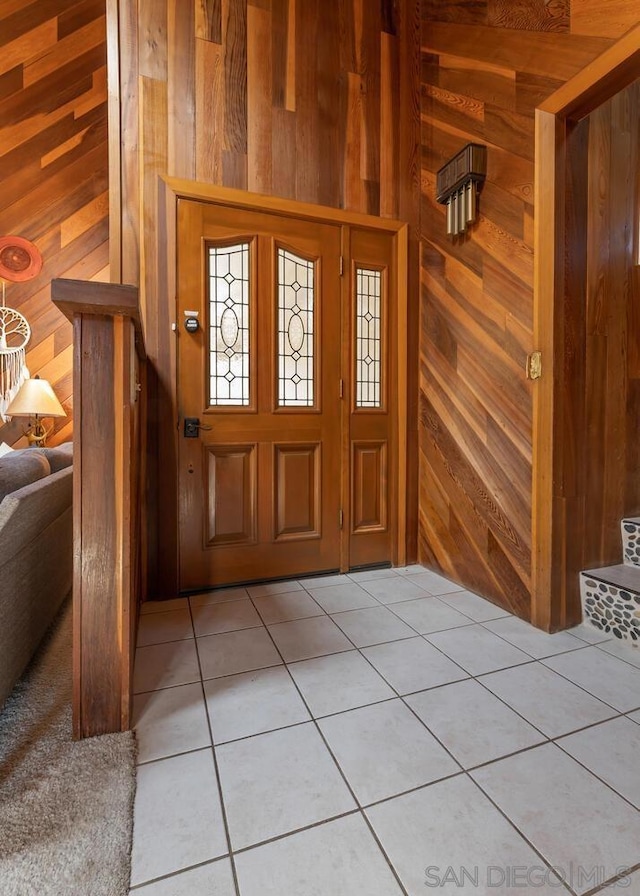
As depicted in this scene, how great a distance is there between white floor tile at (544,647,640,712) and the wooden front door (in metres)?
1.23

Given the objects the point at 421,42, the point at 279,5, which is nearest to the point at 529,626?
the point at 421,42

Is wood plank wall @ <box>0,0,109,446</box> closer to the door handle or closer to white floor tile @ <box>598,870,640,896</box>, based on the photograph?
the door handle

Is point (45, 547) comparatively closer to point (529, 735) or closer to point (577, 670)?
point (529, 735)

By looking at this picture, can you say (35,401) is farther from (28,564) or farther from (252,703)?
(252,703)

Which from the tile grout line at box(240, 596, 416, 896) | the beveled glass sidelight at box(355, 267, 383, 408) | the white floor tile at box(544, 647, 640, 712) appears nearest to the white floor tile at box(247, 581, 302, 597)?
the tile grout line at box(240, 596, 416, 896)

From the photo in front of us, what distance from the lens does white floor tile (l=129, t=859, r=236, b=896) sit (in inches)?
32.2

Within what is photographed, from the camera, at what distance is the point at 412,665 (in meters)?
1.61

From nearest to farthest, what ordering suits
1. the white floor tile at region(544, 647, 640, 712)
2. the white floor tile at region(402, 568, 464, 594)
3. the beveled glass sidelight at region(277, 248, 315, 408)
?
1. the white floor tile at region(544, 647, 640, 712)
2. the white floor tile at region(402, 568, 464, 594)
3. the beveled glass sidelight at region(277, 248, 315, 408)

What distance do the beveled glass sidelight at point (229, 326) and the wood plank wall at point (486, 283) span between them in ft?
3.71

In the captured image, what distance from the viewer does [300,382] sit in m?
2.53

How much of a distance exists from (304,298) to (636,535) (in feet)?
6.97

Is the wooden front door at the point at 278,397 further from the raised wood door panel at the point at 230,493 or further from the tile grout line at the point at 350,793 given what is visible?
the tile grout line at the point at 350,793

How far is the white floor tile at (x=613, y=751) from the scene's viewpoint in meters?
1.07

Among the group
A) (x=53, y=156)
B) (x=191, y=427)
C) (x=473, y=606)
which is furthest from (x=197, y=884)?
(x=53, y=156)
